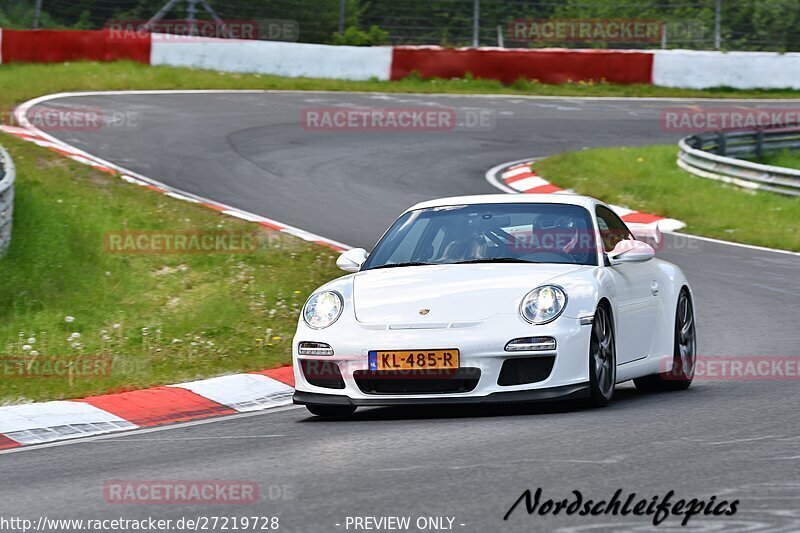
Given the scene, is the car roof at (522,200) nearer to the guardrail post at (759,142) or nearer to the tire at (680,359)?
the tire at (680,359)

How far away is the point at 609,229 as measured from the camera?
8.94 m

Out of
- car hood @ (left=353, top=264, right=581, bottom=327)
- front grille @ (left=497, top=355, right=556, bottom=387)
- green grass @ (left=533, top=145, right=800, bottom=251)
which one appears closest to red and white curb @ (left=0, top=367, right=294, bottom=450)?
car hood @ (left=353, top=264, right=581, bottom=327)

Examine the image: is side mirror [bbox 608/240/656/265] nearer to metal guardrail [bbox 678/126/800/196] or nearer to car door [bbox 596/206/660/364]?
car door [bbox 596/206/660/364]

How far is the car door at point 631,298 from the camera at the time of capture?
8.20 m

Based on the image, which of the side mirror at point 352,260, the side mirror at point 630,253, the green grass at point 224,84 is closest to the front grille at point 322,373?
the side mirror at point 352,260

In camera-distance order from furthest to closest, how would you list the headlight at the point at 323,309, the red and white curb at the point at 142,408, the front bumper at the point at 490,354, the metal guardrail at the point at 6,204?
the metal guardrail at the point at 6,204 < the red and white curb at the point at 142,408 < the headlight at the point at 323,309 < the front bumper at the point at 490,354

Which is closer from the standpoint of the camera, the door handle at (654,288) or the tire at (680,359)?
the door handle at (654,288)

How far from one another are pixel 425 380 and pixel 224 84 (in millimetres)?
22032

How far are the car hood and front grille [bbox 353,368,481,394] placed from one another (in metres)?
0.26

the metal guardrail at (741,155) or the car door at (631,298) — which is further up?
the car door at (631,298)

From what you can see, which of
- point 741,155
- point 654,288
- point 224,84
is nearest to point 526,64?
point 224,84

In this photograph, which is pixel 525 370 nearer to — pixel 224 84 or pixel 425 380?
pixel 425 380

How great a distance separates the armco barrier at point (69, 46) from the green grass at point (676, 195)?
11054 millimetres

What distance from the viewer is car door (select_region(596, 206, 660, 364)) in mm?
8203
